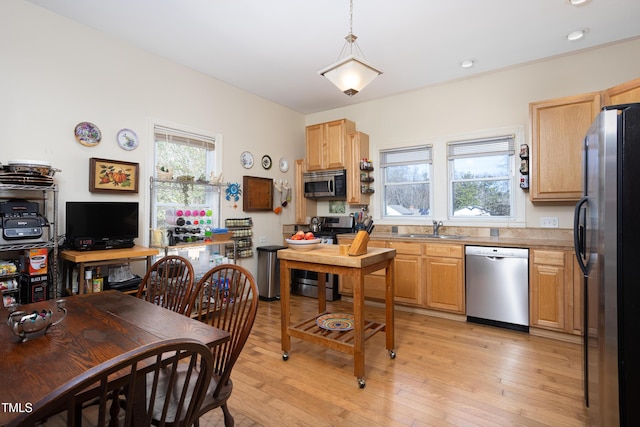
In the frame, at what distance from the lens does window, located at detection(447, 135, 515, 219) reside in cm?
387

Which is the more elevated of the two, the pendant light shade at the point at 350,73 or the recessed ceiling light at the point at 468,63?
the recessed ceiling light at the point at 468,63

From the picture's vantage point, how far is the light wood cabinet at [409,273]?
382 centimetres

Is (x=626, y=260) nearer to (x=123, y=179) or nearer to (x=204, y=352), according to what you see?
(x=204, y=352)

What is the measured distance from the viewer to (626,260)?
45.9 inches

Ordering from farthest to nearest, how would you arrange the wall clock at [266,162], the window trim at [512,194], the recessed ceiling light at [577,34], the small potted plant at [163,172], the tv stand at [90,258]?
the wall clock at [266,162] → the window trim at [512,194] → the small potted plant at [163,172] → the recessed ceiling light at [577,34] → the tv stand at [90,258]

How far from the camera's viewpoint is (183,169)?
385 centimetres

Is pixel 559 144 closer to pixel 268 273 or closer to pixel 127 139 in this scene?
pixel 268 273

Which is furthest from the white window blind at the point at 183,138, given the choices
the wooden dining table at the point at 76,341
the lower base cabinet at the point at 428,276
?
the lower base cabinet at the point at 428,276

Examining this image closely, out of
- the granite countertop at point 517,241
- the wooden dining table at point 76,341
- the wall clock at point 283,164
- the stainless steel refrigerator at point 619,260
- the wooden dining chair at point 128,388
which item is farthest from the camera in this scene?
the wall clock at point 283,164

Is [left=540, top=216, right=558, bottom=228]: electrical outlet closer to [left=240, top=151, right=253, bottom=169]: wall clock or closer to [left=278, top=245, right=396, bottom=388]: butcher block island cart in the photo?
[left=278, top=245, right=396, bottom=388]: butcher block island cart

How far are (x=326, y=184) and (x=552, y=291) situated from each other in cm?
307

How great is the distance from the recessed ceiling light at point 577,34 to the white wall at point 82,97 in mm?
3821

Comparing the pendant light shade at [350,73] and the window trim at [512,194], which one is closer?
the pendant light shade at [350,73]

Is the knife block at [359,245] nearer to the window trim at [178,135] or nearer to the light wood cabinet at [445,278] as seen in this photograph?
the light wood cabinet at [445,278]
